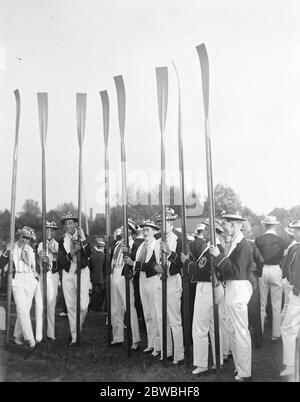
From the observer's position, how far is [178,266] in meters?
5.46

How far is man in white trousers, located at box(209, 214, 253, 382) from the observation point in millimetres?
4656

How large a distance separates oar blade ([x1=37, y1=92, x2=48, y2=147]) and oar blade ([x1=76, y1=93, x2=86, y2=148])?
1.38 feet

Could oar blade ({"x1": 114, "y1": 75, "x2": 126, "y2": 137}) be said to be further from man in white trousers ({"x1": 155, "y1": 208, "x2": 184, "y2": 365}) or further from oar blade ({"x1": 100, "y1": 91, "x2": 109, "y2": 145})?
man in white trousers ({"x1": 155, "y1": 208, "x2": 184, "y2": 365})

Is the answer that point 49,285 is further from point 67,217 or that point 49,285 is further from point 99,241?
point 99,241

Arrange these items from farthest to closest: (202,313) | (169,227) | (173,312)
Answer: (169,227) → (173,312) → (202,313)

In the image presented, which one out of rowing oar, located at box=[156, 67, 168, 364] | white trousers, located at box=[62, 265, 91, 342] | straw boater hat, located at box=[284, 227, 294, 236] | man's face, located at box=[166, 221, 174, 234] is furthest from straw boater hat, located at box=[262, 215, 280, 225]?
white trousers, located at box=[62, 265, 91, 342]

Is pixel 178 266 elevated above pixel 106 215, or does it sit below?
below

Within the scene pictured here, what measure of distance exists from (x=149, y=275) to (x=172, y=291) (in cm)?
42

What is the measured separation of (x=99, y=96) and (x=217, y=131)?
1.71m

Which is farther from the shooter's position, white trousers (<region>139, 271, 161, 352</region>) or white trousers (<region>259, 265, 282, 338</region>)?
white trousers (<region>259, 265, 282, 338</region>)

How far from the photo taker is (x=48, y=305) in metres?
6.67

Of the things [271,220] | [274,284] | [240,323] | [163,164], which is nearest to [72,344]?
[240,323]
